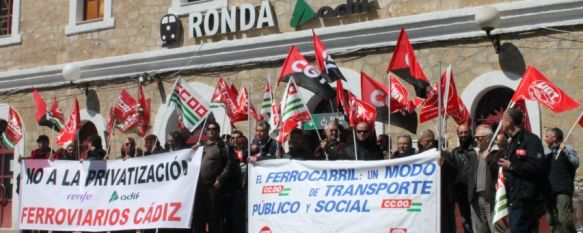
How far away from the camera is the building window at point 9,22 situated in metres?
19.1

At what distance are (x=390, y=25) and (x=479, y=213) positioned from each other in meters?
3.98

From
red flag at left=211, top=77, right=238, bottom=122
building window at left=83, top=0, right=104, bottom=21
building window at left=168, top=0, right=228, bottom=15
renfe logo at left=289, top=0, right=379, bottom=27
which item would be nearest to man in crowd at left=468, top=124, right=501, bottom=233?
renfe logo at left=289, top=0, right=379, bottom=27

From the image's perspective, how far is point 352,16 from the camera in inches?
561

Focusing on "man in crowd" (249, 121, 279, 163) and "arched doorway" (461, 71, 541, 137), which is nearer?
"man in crowd" (249, 121, 279, 163)

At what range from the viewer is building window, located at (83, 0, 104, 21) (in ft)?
59.4

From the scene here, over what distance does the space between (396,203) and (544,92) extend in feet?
8.37

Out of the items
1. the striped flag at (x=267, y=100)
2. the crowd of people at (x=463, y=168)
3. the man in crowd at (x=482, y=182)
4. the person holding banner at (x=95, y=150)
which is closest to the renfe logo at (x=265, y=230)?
the crowd of people at (x=463, y=168)

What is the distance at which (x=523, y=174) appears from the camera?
8750mm

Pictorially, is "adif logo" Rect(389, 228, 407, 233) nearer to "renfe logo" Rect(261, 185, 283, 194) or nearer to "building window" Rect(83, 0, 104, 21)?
"renfe logo" Rect(261, 185, 283, 194)

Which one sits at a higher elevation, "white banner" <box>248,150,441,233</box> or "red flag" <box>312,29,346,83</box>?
"red flag" <box>312,29,346,83</box>

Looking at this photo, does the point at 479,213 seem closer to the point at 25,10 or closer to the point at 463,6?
the point at 463,6

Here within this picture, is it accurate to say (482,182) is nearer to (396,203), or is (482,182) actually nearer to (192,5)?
(396,203)

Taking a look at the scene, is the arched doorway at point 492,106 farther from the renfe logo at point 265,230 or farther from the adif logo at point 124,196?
the adif logo at point 124,196

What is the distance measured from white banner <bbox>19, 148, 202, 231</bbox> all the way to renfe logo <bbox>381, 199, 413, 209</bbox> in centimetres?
256
